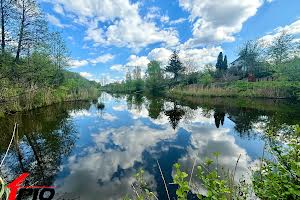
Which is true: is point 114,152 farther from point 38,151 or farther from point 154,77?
point 154,77

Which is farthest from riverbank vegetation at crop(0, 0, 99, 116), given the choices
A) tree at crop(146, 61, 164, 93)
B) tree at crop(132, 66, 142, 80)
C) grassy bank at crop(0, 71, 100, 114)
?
tree at crop(132, 66, 142, 80)

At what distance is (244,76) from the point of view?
3616 cm

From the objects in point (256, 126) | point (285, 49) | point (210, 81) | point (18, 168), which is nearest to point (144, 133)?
point (18, 168)

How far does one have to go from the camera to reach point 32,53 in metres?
14.0

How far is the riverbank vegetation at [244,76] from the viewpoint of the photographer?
21688 millimetres

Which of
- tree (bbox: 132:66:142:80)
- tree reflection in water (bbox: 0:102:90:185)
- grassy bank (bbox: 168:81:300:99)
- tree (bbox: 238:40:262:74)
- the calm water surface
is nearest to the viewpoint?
the calm water surface

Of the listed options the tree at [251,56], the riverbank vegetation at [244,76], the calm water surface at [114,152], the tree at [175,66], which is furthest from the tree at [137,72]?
the calm water surface at [114,152]

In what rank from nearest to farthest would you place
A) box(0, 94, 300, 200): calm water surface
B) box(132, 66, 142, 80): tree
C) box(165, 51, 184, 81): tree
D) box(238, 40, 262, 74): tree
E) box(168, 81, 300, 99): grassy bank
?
box(0, 94, 300, 200): calm water surface → box(168, 81, 300, 99): grassy bank → box(238, 40, 262, 74): tree → box(165, 51, 184, 81): tree → box(132, 66, 142, 80): tree


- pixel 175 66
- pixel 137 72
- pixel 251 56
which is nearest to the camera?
pixel 251 56

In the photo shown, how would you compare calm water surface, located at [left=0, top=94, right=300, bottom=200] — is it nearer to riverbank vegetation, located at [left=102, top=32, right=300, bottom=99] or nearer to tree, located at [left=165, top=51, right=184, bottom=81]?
riverbank vegetation, located at [left=102, top=32, right=300, bottom=99]

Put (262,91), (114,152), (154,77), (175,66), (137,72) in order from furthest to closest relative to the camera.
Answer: (137,72)
(154,77)
(175,66)
(262,91)
(114,152)

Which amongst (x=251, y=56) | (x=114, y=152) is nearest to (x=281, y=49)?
(x=251, y=56)

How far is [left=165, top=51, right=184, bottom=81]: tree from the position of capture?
155 feet

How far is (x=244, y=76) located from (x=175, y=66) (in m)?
17.3
